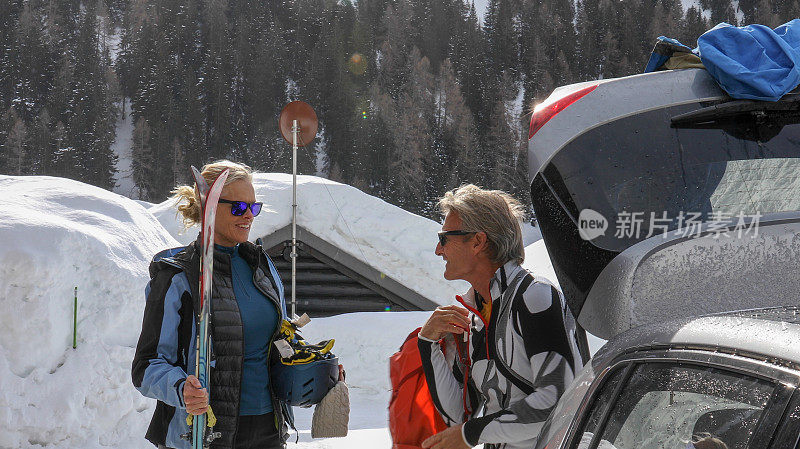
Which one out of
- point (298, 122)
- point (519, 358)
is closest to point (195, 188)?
point (519, 358)

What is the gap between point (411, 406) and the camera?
7.14 ft

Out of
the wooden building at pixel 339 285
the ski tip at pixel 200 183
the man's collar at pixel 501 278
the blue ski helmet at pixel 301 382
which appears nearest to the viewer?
the man's collar at pixel 501 278

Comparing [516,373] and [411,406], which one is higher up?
[516,373]

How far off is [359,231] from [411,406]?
28.9 feet

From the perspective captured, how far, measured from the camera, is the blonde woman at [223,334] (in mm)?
2213

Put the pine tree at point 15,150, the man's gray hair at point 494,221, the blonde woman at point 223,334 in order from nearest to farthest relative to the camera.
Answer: the man's gray hair at point 494,221 < the blonde woman at point 223,334 < the pine tree at point 15,150

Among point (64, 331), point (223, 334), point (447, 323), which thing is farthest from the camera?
point (64, 331)

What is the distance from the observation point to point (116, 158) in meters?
47.8

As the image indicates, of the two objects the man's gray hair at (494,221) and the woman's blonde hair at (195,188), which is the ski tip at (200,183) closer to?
the woman's blonde hair at (195,188)

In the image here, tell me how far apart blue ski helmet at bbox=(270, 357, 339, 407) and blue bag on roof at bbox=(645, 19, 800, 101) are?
1687 mm

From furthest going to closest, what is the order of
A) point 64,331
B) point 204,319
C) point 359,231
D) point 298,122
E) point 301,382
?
1. point 359,231
2. point 298,122
3. point 64,331
4. point 301,382
5. point 204,319

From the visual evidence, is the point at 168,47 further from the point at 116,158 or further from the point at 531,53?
the point at 531,53

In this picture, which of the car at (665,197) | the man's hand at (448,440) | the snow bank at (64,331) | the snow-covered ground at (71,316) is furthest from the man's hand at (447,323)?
the snow bank at (64,331)

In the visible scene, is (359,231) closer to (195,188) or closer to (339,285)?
(339,285)
